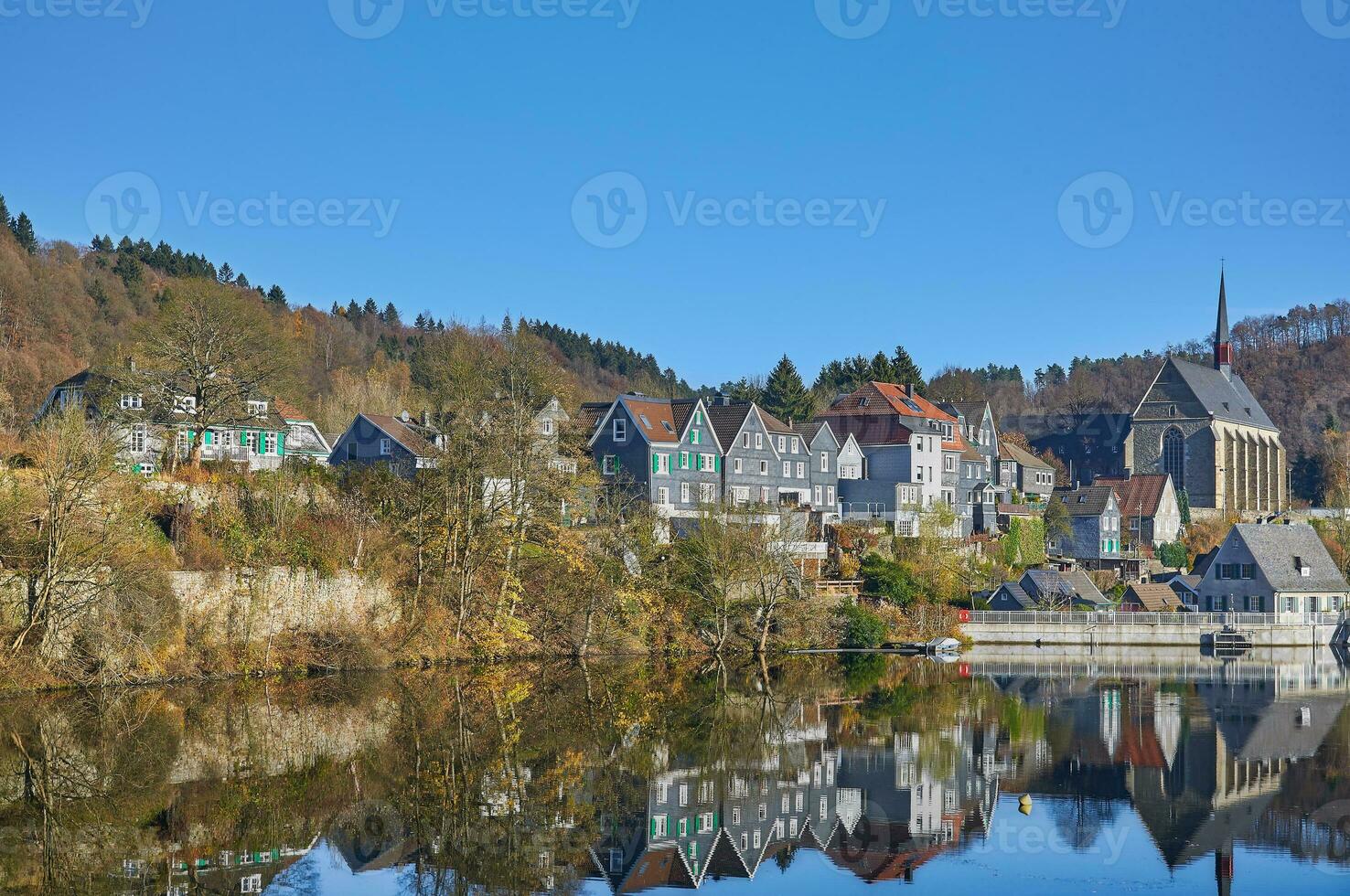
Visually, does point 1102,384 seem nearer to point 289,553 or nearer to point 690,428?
point 690,428

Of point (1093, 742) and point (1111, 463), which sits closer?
point (1093, 742)

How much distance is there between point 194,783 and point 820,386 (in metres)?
101

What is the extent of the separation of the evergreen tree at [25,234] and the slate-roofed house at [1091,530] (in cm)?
7948

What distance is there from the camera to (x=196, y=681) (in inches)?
1683

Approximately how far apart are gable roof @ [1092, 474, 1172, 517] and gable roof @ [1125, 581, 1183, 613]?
72.9ft

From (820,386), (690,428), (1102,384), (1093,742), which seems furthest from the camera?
(1102,384)

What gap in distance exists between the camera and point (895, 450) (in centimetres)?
8469

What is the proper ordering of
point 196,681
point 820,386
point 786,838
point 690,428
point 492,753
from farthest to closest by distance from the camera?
point 820,386 → point 690,428 → point 196,681 → point 492,753 → point 786,838

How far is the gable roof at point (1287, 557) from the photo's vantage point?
222ft

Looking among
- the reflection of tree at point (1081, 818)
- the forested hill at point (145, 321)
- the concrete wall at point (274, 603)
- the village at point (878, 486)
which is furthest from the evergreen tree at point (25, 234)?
the reflection of tree at point (1081, 818)

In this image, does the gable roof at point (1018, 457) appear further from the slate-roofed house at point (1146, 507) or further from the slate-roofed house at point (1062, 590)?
the slate-roofed house at point (1062, 590)

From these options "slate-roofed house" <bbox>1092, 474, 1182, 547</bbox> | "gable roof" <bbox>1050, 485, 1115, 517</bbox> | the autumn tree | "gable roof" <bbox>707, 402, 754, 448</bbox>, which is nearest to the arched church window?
"slate-roofed house" <bbox>1092, 474, 1182, 547</bbox>

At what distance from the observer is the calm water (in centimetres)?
2258

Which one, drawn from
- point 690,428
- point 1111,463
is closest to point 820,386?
point 1111,463
